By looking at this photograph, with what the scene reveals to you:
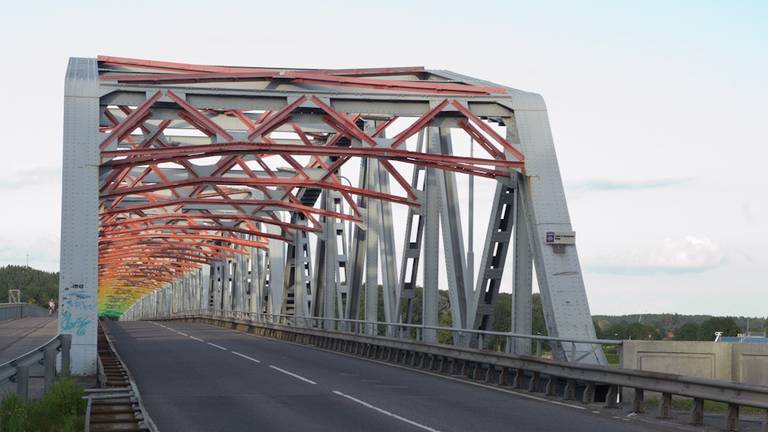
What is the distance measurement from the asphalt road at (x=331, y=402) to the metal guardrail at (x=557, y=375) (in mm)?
617

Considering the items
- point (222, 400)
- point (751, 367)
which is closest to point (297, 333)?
point (222, 400)

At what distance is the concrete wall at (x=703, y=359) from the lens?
706 inches

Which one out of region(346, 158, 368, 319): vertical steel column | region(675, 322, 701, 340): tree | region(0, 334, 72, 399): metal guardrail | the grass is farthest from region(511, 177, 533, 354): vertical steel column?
region(675, 322, 701, 340): tree

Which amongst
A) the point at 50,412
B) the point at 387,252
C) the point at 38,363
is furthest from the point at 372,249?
the point at 50,412

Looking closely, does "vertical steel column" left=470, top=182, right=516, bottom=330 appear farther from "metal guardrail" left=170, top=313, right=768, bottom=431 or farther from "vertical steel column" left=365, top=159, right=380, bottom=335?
"vertical steel column" left=365, top=159, right=380, bottom=335

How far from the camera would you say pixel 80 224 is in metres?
25.9

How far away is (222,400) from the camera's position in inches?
797

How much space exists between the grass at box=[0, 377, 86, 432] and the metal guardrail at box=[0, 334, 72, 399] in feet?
1.08

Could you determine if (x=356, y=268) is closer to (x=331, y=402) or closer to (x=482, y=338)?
(x=482, y=338)

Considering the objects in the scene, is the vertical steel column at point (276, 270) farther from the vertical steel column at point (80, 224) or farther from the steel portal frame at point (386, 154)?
the vertical steel column at point (80, 224)

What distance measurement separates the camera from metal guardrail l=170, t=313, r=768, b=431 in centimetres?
1580

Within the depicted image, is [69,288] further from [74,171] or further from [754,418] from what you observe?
[754,418]

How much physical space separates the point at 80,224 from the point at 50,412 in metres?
10.4

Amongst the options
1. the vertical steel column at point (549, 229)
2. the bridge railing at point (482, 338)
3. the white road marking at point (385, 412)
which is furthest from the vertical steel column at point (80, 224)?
the vertical steel column at point (549, 229)
